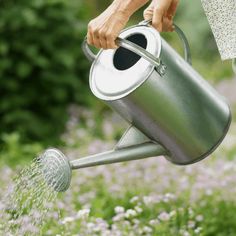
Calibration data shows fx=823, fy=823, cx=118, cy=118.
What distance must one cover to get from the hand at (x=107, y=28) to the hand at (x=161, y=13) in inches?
6.8

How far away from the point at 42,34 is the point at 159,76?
2988mm

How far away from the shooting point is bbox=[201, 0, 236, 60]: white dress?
243cm

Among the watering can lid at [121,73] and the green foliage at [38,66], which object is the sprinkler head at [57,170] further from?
the green foliage at [38,66]

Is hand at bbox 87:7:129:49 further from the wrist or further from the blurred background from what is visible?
the blurred background

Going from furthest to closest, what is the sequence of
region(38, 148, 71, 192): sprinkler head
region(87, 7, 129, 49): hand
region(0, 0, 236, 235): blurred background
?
region(0, 0, 236, 235): blurred background, region(38, 148, 71, 192): sprinkler head, region(87, 7, 129, 49): hand

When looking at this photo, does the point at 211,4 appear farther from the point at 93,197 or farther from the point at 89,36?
the point at 93,197

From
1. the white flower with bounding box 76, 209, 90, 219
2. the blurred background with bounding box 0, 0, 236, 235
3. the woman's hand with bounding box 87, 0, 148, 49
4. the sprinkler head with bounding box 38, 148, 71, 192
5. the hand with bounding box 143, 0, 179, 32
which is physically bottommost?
the blurred background with bounding box 0, 0, 236, 235

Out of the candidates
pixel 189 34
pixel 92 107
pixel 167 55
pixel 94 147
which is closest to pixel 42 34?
pixel 92 107

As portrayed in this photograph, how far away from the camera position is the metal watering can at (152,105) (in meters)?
2.42

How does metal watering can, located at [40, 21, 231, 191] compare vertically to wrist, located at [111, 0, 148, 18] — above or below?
below

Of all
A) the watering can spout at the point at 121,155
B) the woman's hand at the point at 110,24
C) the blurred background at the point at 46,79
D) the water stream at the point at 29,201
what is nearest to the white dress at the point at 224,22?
the woman's hand at the point at 110,24

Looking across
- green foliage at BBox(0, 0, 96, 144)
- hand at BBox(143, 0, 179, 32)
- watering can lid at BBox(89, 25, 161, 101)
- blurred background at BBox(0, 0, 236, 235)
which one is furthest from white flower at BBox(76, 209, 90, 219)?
green foliage at BBox(0, 0, 96, 144)

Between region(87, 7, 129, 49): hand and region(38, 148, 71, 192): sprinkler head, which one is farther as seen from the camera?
region(38, 148, 71, 192): sprinkler head

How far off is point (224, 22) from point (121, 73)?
13.5 inches
